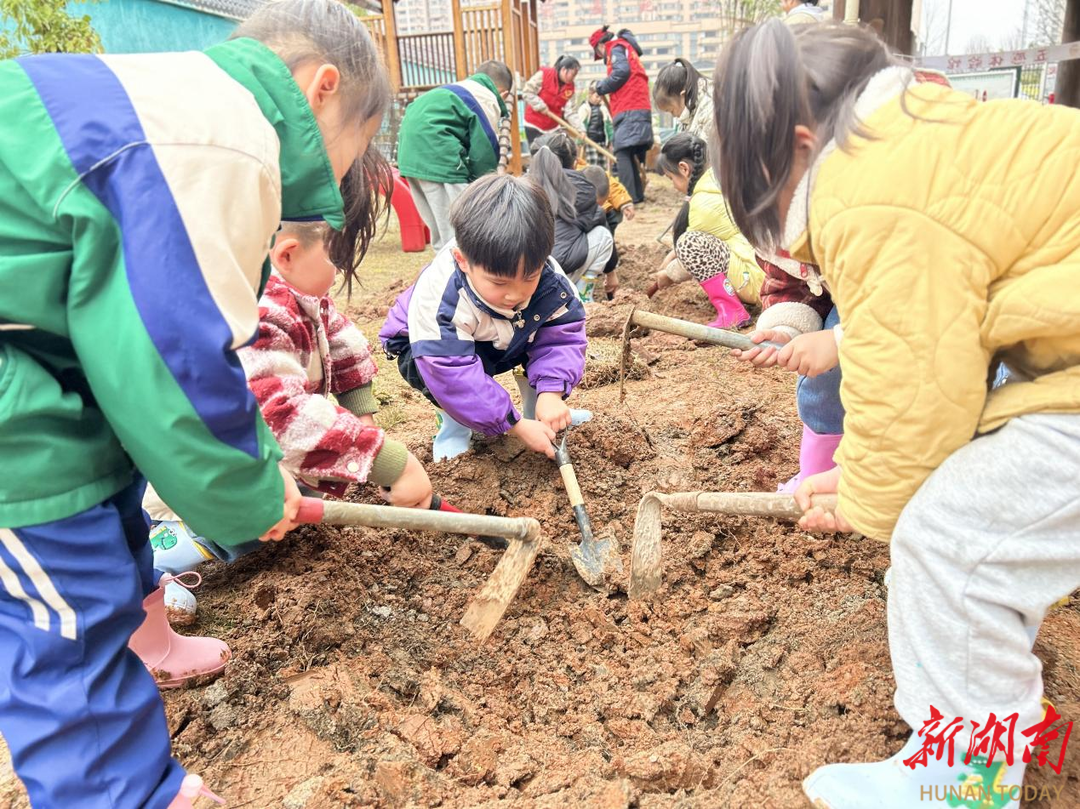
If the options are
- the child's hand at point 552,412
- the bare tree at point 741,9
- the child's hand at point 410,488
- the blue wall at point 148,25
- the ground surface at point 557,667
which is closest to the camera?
the ground surface at point 557,667

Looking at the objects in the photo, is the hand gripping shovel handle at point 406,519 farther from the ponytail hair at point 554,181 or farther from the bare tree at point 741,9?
the bare tree at point 741,9

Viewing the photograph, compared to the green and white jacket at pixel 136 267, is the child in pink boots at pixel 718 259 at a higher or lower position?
lower

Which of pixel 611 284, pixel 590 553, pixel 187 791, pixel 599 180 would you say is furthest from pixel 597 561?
pixel 599 180

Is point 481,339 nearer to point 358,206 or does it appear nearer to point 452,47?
point 358,206

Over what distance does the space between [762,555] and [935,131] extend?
1467mm

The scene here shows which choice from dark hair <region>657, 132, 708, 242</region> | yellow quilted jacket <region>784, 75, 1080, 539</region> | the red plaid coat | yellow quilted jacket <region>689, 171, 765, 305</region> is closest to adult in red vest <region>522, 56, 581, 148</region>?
dark hair <region>657, 132, 708, 242</region>

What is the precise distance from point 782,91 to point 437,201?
17.2ft

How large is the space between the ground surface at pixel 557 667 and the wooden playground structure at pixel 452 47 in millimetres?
8144

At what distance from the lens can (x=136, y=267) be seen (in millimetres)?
1130

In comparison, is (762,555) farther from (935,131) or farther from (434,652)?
(935,131)

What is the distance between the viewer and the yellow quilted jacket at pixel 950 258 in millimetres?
1192

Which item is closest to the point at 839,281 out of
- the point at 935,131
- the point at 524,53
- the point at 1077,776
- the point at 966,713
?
the point at 935,131

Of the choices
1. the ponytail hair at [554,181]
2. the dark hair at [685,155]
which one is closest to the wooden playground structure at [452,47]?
the dark hair at [685,155]

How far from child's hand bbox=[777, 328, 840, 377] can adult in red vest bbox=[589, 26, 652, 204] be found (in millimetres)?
8307
